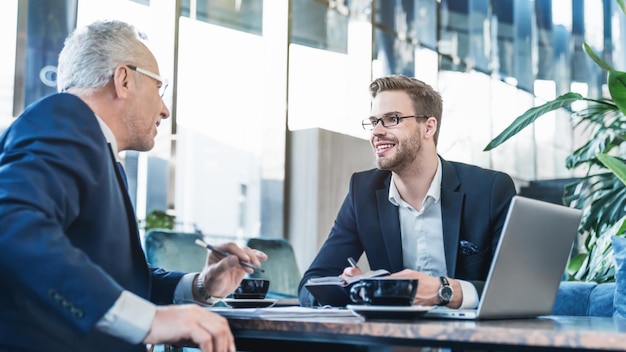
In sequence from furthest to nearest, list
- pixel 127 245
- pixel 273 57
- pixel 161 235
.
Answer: pixel 273 57, pixel 161 235, pixel 127 245

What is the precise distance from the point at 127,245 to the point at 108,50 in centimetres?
44

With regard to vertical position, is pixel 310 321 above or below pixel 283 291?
above

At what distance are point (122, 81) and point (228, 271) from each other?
0.48 metres

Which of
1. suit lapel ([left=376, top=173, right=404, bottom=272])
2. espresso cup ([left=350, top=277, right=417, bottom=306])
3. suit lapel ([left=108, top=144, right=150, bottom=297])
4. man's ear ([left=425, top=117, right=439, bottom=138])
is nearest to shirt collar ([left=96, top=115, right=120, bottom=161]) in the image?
suit lapel ([left=108, top=144, right=150, bottom=297])

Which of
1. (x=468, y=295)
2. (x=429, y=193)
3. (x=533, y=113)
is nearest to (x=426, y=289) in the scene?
(x=468, y=295)

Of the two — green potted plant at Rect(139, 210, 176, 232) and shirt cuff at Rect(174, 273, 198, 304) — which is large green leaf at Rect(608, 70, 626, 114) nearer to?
shirt cuff at Rect(174, 273, 198, 304)

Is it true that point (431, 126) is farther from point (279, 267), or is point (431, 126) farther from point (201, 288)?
point (279, 267)

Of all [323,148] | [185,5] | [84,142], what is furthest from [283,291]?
[84,142]

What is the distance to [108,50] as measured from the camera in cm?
156

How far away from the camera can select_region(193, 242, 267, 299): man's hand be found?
1.58 metres

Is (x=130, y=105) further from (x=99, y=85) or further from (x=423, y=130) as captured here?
(x=423, y=130)

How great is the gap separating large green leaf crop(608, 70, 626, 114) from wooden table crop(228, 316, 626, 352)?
159 centimetres

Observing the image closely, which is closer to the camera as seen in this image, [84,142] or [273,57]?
[84,142]

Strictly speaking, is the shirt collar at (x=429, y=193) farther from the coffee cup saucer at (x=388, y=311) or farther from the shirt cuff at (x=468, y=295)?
the coffee cup saucer at (x=388, y=311)
